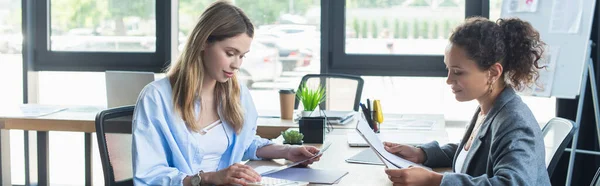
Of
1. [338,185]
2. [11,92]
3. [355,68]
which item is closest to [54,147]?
[11,92]

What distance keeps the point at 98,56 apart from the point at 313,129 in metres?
2.78

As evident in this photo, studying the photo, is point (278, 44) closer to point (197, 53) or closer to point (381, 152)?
point (197, 53)

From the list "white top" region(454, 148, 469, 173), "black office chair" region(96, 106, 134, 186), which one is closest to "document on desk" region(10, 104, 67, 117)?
"black office chair" region(96, 106, 134, 186)

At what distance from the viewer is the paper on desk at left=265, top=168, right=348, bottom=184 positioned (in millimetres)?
2211

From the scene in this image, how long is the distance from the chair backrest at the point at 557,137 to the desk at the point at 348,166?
330 mm

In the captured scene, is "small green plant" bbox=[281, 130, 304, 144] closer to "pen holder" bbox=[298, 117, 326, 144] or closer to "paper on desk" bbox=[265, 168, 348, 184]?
"pen holder" bbox=[298, 117, 326, 144]

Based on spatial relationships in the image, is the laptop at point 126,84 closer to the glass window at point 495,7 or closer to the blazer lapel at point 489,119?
the glass window at point 495,7

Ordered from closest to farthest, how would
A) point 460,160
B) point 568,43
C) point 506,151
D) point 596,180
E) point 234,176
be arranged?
point 506,151, point 234,176, point 460,160, point 568,43, point 596,180

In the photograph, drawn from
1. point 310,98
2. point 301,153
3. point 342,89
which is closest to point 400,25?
point 342,89

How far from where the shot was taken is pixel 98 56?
5309 mm

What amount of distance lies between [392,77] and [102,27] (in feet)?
6.69

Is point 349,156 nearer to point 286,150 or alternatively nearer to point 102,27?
point 286,150

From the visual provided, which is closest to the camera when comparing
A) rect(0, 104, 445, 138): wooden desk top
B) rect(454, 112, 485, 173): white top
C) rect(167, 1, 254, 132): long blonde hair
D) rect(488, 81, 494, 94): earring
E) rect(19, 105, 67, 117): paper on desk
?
rect(488, 81, 494, 94): earring

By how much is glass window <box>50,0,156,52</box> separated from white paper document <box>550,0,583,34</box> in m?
2.60
